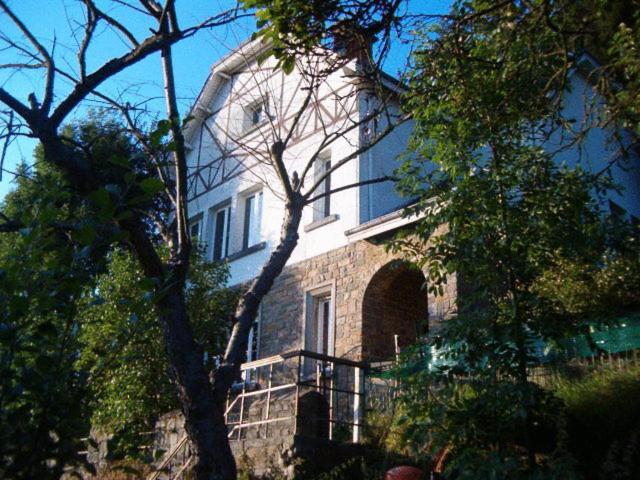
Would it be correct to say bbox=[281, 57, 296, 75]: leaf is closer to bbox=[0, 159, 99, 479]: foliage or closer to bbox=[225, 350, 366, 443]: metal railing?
bbox=[0, 159, 99, 479]: foliage

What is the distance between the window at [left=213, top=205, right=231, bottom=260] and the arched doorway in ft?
16.0

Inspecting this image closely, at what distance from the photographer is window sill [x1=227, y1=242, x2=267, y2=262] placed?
15477 millimetres

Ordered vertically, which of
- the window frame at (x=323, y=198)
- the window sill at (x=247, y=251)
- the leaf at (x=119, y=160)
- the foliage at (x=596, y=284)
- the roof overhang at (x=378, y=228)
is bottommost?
the leaf at (x=119, y=160)

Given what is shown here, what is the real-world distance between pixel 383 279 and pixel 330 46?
7.28 meters

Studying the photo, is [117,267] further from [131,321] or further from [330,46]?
[131,321]

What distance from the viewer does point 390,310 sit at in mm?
13320

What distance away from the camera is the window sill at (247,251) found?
15477 millimetres

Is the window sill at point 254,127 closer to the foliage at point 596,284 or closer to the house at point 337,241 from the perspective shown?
the house at point 337,241

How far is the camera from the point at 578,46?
736cm

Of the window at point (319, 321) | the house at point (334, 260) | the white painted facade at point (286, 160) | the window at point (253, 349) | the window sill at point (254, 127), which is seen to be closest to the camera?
the window sill at point (254, 127)

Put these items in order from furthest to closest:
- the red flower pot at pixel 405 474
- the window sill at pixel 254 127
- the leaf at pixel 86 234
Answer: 1. the window sill at pixel 254 127
2. the red flower pot at pixel 405 474
3. the leaf at pixel 86 234

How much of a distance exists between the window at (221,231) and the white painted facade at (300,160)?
7 cm

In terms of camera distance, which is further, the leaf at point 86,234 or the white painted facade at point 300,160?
the white painted facade at point 300,160

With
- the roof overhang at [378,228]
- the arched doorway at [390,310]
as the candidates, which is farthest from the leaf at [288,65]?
the arched doorway at [390,310]
